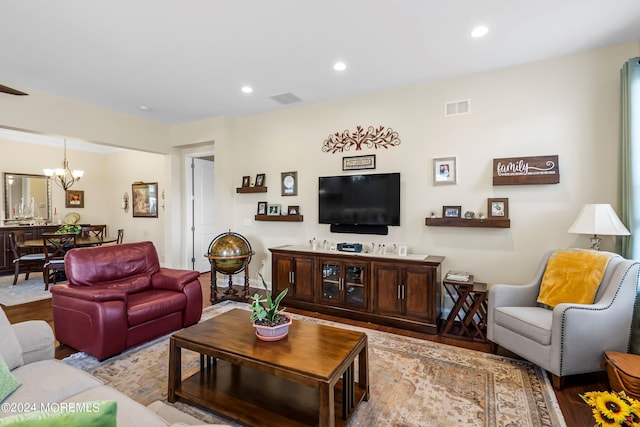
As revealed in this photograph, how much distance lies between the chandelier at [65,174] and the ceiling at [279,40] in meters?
3.10

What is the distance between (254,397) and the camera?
6.87 feet

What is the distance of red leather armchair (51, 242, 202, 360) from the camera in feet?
9.09

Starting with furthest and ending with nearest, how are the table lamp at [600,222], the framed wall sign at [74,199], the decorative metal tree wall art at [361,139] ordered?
the framed wall sign at [74,199] → the decorative metal tree wall art at [361,139] → the table lamp at [600,222]

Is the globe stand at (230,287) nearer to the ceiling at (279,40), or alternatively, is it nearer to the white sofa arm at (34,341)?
the ceiling at (279,40)

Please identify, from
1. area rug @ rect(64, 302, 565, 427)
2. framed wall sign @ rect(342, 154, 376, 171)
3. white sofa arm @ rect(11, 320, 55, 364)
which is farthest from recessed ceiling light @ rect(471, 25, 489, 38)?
white sofa arm @ rect(11, 320, 55, 364)

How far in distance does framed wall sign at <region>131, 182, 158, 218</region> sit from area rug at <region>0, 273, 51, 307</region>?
228 centimetres

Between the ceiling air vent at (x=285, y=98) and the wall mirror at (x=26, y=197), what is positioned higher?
the ceiling air vent at (x=285, y=98)

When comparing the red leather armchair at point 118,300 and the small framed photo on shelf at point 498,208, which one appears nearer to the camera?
the red leather armchair at point 118,300

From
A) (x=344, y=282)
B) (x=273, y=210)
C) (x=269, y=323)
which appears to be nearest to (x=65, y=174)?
(x=273, y=210)

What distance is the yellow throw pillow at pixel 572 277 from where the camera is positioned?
2.64 metres

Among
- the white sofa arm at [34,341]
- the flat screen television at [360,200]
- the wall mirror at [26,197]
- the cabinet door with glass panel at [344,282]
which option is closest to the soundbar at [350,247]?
the cabinet door with glass panel at [344,282]

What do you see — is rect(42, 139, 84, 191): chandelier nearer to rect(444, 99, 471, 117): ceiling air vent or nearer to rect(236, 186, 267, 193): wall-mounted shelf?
rect(236, 186, 267, 193): wall-mounted shelf

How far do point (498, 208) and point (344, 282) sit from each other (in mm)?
2028

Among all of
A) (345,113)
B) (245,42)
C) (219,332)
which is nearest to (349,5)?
(245,42)
